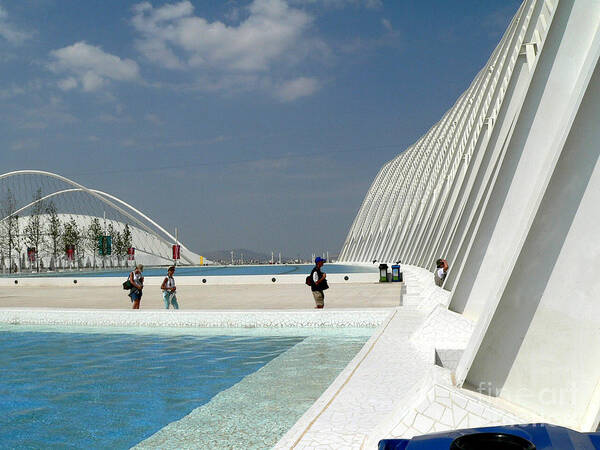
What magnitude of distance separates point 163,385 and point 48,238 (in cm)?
8622

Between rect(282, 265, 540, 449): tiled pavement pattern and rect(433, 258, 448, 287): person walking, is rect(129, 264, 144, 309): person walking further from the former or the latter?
rect(282, 265, 540, 449): tiled pavement pattern

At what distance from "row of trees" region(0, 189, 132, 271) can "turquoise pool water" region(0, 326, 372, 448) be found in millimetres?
59612

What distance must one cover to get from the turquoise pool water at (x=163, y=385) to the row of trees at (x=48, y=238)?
59.6 m

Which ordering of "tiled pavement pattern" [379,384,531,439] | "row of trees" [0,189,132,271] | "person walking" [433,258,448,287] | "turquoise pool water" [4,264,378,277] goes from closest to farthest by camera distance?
"tiled pavement pattern" [379,384,531,439] < "person walking" [433,258,448,287] < "turquoise pool water" [4,264,378,277] < "row of trees" [0,189,132,271]

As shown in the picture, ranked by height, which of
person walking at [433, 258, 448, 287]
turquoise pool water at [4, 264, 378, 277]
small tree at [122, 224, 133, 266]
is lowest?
turquoise pool water at [4, 264, 378, 277]

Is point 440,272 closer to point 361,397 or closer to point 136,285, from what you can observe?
point 136,285

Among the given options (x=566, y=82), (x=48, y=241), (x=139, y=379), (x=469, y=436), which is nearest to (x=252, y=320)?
(x=139, y=379)

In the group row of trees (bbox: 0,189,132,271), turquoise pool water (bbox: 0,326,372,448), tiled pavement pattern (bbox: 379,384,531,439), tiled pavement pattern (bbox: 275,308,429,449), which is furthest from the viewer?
row of trees (bbox: 0,189,132,271)

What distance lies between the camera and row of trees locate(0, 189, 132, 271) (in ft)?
246

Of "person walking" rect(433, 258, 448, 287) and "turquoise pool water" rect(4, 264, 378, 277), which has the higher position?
"person walking" rect(433, 258, 448, 287)

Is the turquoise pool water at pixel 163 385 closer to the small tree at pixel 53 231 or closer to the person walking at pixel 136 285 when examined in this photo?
the person walking at pixel 136 285

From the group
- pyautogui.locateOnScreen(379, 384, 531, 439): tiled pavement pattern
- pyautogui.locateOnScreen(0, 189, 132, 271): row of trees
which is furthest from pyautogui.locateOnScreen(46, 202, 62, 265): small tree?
pyautogui.locateOnScreen(379, 384, 531, 439): tiled pavement pattern

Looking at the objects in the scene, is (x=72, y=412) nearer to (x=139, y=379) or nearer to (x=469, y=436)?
(x=139, y=379)

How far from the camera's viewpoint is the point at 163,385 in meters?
7.36
